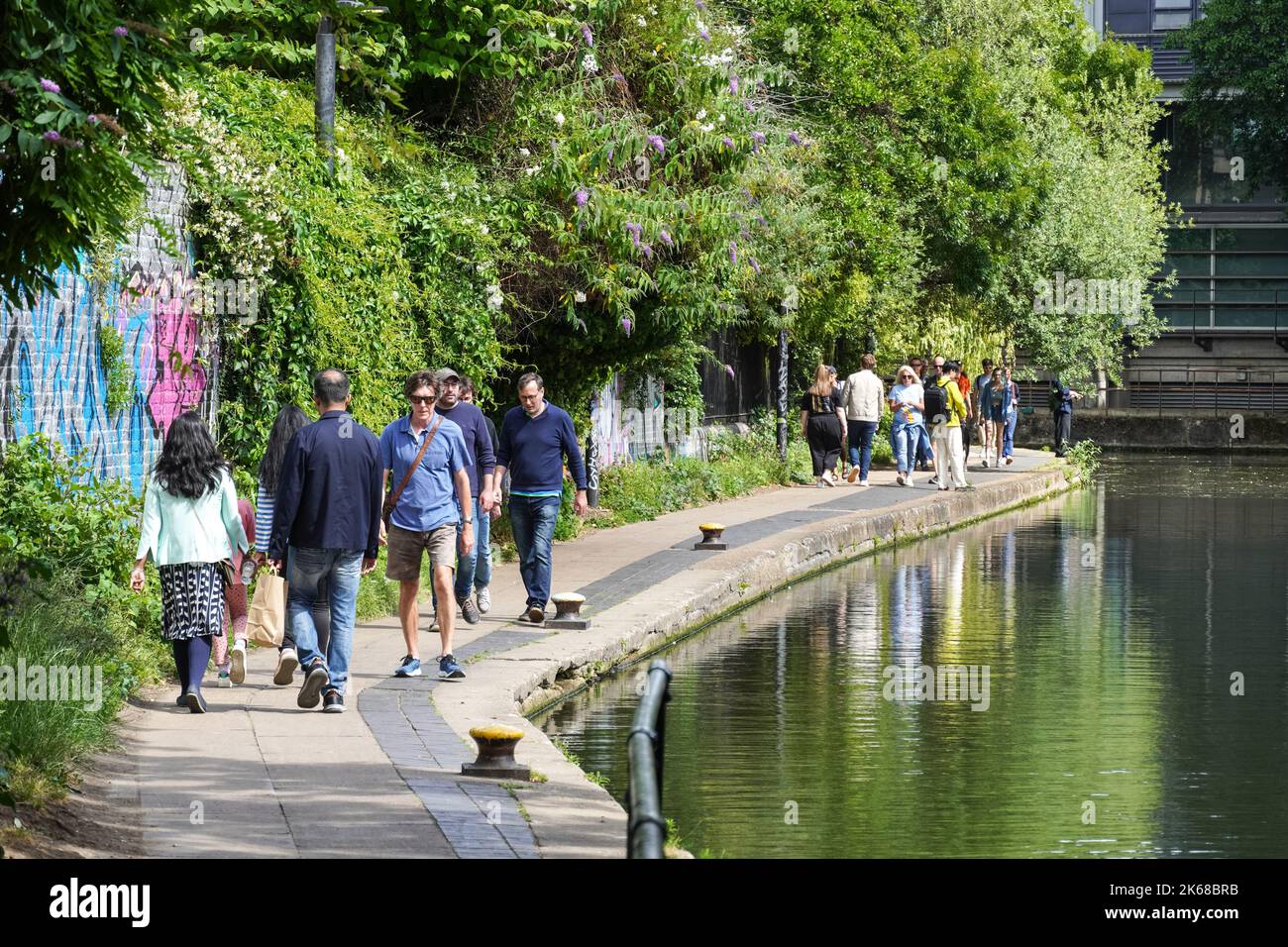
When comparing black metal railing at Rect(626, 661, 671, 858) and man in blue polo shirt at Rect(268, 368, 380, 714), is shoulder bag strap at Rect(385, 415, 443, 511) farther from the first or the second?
black metal railing at Rect(626, 661, 671, 858)

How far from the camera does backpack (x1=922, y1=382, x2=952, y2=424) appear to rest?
27.1 meters

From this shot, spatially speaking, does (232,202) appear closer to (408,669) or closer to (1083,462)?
(408,669)

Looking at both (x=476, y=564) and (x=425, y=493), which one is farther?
(x=476, y=564)

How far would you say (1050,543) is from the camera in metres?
22.1

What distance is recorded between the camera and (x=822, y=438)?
28.4 metres

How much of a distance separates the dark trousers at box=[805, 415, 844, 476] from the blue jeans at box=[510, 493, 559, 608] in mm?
14775

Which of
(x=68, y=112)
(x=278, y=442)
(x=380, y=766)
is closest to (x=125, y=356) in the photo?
(x=278, y=442)

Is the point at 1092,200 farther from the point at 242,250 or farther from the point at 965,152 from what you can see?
the point at 242,250

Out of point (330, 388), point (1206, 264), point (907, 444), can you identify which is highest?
point (1206, 264)

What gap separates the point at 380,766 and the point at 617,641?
14.2ft

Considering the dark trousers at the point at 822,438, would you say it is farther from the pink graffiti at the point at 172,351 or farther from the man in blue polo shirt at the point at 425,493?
the man in blue polo shirt at the point at 425,493

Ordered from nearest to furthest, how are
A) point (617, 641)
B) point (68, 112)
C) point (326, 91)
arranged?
point (68, 112), point (617, 641), point (326, 91)

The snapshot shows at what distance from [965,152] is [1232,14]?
24.9m
